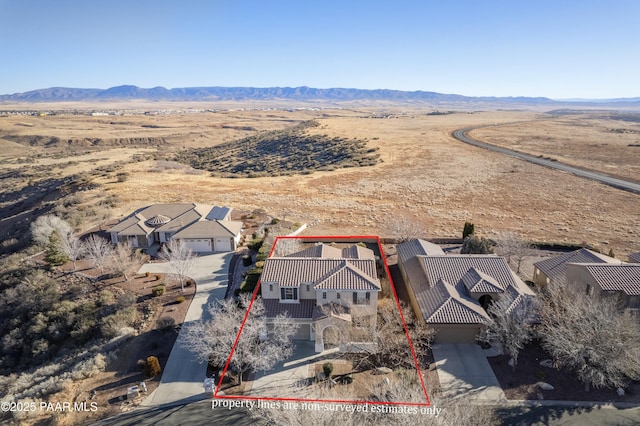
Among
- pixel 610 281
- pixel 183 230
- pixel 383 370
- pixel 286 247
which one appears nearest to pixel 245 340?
pixel 383 370

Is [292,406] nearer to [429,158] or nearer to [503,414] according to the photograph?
[503,414]

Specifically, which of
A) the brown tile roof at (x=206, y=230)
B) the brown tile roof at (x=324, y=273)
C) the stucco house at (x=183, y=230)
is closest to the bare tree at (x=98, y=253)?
the stucco house at (x=183, y=230)

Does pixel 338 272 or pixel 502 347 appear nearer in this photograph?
pixel 502 347

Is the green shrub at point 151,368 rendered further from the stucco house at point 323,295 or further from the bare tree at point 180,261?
A: the bare tree at point 180,261

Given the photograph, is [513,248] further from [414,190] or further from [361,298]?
[414,190]

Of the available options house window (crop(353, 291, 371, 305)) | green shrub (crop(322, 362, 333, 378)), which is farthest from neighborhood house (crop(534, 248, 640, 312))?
green shrub (crop(322, 362, 333, 378))

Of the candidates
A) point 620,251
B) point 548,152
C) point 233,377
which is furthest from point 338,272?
point 548,152
